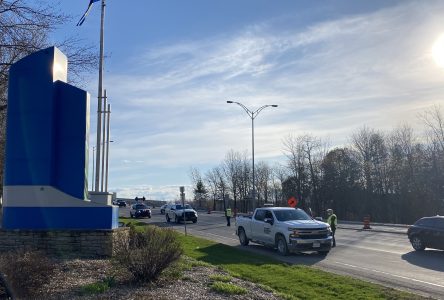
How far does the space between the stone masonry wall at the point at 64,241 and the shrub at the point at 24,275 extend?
461 centimetres

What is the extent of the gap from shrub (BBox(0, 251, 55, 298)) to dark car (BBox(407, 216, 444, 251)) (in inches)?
631

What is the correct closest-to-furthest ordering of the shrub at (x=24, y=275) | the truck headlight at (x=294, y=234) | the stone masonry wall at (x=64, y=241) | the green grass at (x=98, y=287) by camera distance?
the shrub at (x=24, y=275) < the green grass at (x=98, y=287) < the stone masonry wall at (x=64, y=241) < the truck headlight at (x=294, y=234)

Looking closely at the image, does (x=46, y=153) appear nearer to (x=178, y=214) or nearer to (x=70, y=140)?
(x=70, y=140)

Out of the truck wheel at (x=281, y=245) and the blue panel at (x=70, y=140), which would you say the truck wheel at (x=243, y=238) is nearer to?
the truck wheel at (x=281, y=245)

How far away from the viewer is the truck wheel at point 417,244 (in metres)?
19.8

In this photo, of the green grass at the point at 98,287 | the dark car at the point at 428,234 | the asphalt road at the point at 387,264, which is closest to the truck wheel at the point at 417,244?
the dark car at the point at 428,234

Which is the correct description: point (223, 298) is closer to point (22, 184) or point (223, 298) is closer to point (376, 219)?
point (22, 184)

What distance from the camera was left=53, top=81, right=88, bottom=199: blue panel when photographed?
43.4ft

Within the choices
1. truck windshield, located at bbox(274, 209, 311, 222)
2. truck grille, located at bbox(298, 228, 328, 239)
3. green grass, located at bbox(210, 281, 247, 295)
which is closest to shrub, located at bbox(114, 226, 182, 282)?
green grass, located at bbox(210, 281, 247, 295)

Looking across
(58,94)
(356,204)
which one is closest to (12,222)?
(58,94)

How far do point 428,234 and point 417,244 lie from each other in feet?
2.55

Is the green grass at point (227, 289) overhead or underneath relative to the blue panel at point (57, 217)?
underneath

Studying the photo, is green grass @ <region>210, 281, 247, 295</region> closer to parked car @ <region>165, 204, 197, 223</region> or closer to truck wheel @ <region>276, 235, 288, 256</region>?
truck wheel @ <region>276, 235, 288, 256</region>

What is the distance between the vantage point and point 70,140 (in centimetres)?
1343
